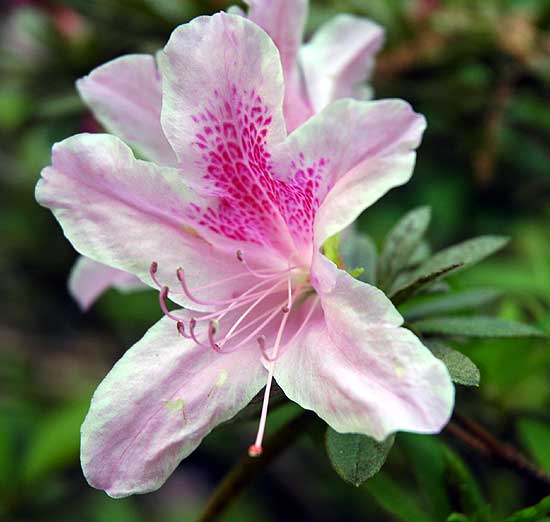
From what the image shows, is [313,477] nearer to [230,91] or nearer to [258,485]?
[258,485]

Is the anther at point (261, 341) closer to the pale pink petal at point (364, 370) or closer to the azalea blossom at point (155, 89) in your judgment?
the pale pink petal at point (364, 370)

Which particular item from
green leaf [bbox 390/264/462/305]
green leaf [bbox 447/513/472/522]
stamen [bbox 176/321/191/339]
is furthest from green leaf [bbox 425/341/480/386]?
stamen [bbox 176/321/191/339]

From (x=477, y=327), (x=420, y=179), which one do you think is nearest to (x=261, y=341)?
(x=477, y=327)

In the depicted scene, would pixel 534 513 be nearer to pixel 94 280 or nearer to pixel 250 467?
pixel 250 467

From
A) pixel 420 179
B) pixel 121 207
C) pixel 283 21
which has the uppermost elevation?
pixel 283 21

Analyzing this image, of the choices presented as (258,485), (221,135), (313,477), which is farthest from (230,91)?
(258,485)

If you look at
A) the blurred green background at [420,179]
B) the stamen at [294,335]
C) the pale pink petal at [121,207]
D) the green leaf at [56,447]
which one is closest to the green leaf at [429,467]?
the blurred green background at [420,179]
